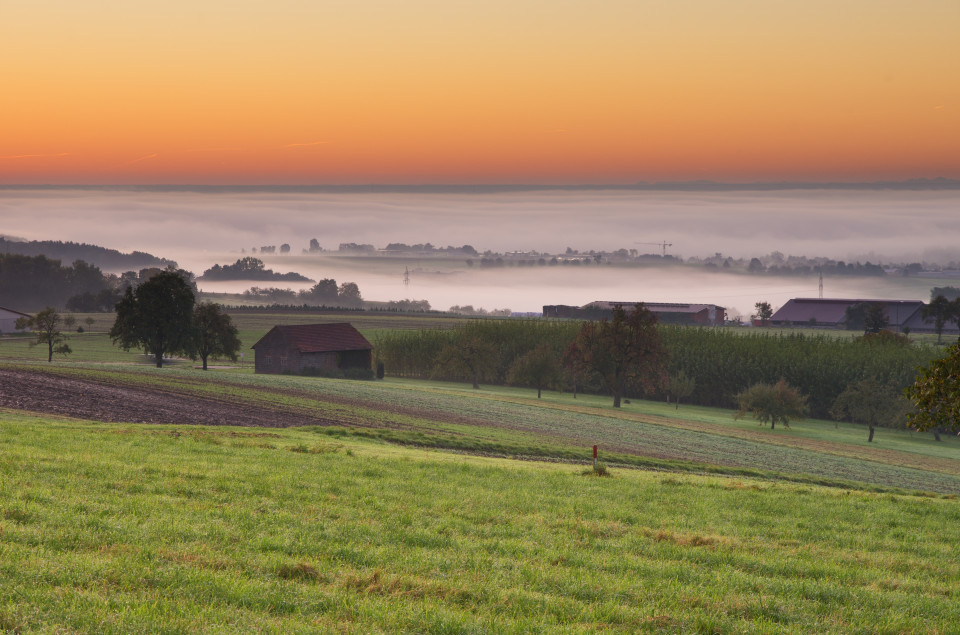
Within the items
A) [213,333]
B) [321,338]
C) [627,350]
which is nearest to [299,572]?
[627,350]

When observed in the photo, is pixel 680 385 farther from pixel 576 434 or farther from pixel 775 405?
pixel 576 434

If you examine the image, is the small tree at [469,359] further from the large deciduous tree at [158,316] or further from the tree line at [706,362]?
the large deciduous tree at [158,316]

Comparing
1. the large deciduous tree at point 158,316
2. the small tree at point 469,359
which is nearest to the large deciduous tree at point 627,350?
the small tree at point 469,359

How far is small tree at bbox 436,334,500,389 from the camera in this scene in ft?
382

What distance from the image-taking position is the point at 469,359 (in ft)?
382

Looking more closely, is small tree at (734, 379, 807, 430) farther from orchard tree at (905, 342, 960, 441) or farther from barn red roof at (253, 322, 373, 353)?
orchard tree at (905, 342, 960, 441)

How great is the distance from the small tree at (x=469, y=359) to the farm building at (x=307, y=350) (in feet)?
38.6

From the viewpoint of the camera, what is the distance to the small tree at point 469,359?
116 metres

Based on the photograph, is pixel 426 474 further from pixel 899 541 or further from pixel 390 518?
pixel 899 541

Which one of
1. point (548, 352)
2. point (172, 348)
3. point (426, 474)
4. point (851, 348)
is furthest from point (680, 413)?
point (426, 474)

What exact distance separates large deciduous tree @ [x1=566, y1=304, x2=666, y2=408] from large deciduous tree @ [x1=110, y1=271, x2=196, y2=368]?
158 ft

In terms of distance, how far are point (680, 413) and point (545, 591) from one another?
84470mm

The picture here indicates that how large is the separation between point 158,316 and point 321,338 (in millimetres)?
24685

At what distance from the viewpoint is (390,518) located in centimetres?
1542
